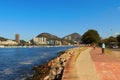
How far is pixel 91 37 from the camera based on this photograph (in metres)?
116

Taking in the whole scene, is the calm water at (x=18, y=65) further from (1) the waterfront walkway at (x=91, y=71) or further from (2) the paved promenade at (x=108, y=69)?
(2) the paved promenade at (x=108, y=69)

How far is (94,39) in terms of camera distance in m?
116

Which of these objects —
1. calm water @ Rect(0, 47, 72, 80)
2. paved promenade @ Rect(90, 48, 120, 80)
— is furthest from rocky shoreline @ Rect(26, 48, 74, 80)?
paved promenade @ Rect(90, 48, 120, 80)

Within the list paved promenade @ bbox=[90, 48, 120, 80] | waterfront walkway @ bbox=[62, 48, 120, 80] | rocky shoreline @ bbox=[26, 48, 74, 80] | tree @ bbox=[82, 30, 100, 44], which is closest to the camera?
waterfront walkway @ bbox=[62, 48, 120, 80]

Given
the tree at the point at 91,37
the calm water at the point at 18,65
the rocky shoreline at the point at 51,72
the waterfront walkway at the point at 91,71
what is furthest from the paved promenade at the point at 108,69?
the tree at the point at 91,37

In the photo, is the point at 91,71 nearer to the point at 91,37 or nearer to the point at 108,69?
the point at 108,69

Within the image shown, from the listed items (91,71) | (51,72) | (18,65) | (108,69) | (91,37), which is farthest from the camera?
(91,37)

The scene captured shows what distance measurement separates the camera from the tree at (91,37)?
11650 cm

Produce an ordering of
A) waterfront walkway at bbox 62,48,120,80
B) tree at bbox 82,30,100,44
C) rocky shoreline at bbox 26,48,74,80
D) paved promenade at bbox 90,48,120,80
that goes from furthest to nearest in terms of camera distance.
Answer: tree at bbox 82,30,100,44 → rocky shoreline at bbox 26,48,74,80 → paved promenade at bbox 90,48,120,80 → waterfront walkway at bbox 62,48,120,80

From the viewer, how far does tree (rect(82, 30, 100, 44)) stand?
116 metres

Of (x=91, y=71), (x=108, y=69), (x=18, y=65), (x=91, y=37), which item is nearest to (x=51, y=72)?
(x=108, y=69)

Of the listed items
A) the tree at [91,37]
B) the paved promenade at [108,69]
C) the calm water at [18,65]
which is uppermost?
the tree at [91,37]

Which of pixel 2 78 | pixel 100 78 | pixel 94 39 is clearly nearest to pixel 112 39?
pixel 94 39

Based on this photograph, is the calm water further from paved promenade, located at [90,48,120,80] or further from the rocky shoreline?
paved promenade, located at [90,48,120,80]
